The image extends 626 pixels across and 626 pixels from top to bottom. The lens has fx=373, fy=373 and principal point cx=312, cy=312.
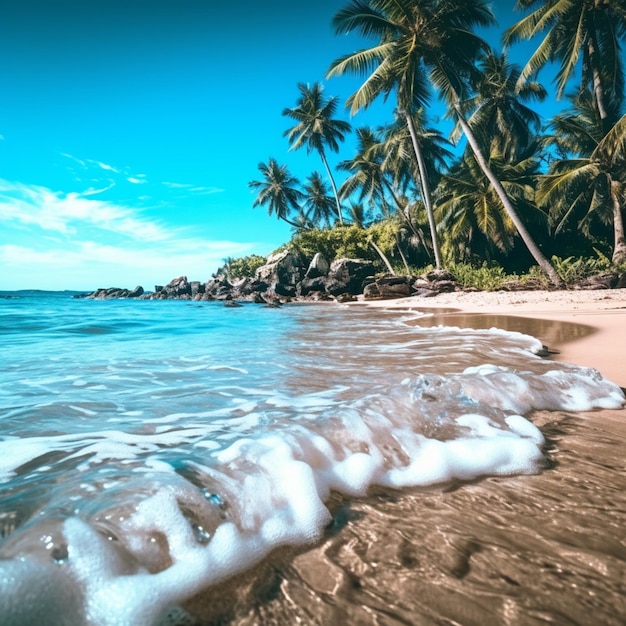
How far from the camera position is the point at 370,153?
1045 inches

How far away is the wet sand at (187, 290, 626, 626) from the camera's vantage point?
0.89m

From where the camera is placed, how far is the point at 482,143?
919 inches

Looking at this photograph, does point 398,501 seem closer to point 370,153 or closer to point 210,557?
point 210,557

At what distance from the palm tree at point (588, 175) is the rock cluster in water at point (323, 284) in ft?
15.5

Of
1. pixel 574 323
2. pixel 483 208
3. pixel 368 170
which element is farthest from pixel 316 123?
pixel 574 323

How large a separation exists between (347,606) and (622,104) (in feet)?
79.5

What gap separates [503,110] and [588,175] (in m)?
8.43

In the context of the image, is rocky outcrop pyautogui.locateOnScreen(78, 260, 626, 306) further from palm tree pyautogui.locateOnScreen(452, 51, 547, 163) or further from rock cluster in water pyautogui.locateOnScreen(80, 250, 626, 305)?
palm tree pyautogui.locateOnScreen(452, 51, 547, 163)

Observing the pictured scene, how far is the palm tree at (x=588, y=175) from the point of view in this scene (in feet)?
51.0

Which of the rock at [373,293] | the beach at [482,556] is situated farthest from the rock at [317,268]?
the beach at [482,556]

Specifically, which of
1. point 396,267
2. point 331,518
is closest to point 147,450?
point 331,518

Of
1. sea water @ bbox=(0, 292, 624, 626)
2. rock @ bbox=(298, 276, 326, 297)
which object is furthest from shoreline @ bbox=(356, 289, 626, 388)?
rock @ bbox=(298, 276, 326, 297)

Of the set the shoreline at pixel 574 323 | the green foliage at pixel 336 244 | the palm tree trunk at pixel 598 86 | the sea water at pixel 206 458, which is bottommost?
the shoreline at pixel 574 323

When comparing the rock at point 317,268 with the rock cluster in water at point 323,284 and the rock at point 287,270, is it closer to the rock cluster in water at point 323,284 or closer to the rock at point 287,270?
the rock cluster in water at point 323,284
